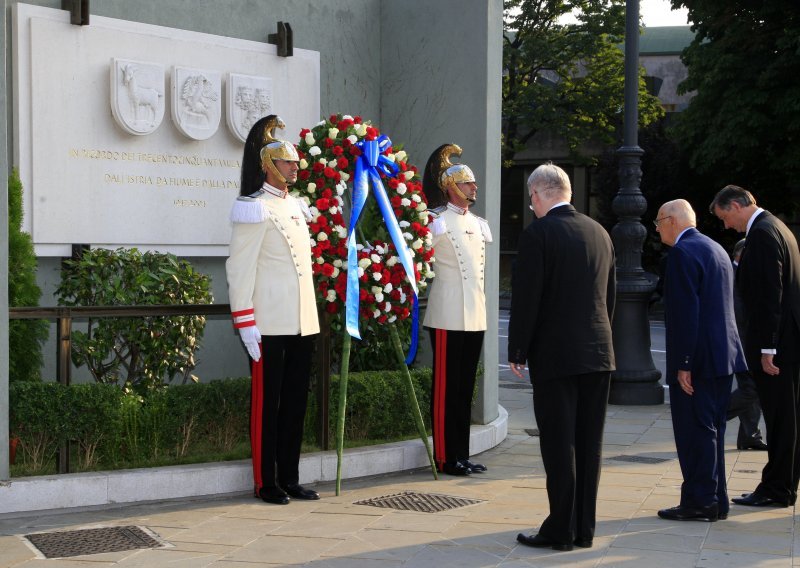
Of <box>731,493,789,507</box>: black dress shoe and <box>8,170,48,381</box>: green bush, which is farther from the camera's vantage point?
<box>8,170,48,381</box>: green bush

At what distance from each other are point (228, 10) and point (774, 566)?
605 centimetres

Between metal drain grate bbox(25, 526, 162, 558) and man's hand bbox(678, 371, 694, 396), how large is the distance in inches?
118

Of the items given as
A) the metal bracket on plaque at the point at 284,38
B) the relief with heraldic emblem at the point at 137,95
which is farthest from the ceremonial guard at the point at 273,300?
the metal bracket on plaque at the point at 284,38

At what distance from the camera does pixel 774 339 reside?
685 centimetres

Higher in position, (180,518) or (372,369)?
(372,369)

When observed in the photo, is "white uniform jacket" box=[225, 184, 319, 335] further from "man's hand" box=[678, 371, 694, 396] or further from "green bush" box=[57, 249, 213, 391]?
"man's hand" box=[678, 371, 694, 396]

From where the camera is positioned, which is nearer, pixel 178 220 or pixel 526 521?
pixel 526 521

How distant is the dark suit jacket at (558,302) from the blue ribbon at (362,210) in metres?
1.67

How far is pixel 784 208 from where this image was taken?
31.2 m

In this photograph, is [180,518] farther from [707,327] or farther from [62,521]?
[707,327]

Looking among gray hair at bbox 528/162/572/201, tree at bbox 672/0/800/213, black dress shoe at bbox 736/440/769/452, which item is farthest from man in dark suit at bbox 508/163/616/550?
tree at bbox 672/0/800/213

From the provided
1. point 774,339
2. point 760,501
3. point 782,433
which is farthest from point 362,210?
point 760,501

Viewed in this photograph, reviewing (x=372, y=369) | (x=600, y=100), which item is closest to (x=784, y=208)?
(x=600, y=100)

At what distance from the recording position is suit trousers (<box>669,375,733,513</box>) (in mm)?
6480
